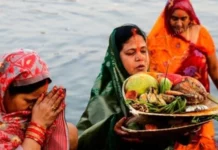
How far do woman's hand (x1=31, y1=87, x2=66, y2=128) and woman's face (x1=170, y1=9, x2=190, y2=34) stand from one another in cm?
246

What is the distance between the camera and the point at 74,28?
13242mm

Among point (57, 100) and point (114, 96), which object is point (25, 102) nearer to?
point (57, 100)

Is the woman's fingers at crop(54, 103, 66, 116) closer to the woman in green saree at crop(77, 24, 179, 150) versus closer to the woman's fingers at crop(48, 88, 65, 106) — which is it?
the woman's fingers at crop(48, 88, 65, 106)

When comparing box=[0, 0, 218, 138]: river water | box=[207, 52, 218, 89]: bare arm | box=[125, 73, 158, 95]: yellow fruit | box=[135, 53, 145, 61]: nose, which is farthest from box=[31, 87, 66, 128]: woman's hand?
box=[0, 0, 218, 138]: river water

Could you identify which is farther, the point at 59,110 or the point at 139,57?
the point at 139,57

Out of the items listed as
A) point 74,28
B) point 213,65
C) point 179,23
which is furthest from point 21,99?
point 74,28

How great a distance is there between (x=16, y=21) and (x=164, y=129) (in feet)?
33.4

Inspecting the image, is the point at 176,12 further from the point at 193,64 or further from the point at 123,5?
the point at 123,5

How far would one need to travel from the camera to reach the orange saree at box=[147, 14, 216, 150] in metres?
5.99

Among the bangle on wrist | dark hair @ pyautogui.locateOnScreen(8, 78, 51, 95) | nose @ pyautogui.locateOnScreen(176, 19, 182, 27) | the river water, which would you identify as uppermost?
dark hair @ pyautogui.locateOnScreen(8, 78, 51, 95)

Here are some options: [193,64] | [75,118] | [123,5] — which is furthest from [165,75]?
[123,5]

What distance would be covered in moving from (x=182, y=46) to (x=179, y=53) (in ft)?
0.22

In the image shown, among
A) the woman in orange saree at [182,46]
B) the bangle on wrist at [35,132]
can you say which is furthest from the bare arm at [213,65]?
the bangle on wrist at [35,132]

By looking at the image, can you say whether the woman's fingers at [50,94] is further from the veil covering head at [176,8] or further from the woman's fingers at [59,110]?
the veil covering head at [176,8]
